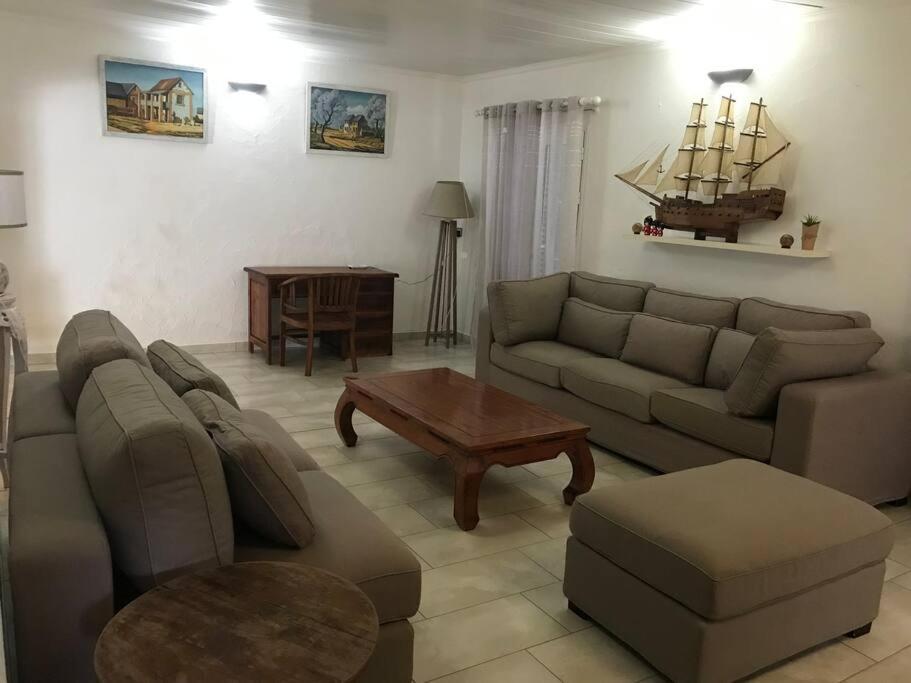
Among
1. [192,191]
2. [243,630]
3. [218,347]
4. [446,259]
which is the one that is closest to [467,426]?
[243,630]

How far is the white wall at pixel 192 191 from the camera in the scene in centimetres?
514

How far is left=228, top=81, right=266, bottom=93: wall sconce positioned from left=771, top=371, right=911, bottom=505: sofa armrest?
14.2ft

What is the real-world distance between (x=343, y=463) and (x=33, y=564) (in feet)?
7.51

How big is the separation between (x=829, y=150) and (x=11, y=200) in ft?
12.6

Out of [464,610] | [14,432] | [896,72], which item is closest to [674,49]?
[896,72]

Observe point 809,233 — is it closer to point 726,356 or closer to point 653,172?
point 726,356

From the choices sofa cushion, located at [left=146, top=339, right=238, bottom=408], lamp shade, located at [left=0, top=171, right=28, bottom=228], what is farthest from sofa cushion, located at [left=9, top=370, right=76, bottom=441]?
lamp shade, located at [left=0, top=171, right=28, bottom=228]

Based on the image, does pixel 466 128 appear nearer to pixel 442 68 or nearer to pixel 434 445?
pixel 442 68

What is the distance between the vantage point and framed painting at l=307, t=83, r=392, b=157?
605 cm

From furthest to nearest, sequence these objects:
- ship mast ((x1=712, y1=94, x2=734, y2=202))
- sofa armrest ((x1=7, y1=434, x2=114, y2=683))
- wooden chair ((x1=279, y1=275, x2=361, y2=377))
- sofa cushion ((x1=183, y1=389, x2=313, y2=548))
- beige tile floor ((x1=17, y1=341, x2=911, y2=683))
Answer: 1. wooden chair ((x1=279, y1=275, x2=361, y2=377))
2. ship mast ((x1=712, y1=94, x2=734, y2=202))
3. beige tile floor ((x1=17, y1=341, x2=911, y2=683))
4. sofa cushion ((x1=183, y1=389, x2=313, y2=548))
5. sofa armrest ((x1=7, y1=434, x2=114, y2=683))

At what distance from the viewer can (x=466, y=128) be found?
22.1 feet

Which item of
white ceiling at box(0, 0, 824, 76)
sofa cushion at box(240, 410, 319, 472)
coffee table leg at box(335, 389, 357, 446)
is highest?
Result: white ceiling at box(0, 0, 824, 76)

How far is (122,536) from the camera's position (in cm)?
165

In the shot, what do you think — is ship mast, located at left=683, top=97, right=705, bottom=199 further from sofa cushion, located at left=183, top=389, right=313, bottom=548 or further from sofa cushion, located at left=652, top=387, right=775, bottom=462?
sofa cushion, located at left=183, top=389, right=313, bottom=548
